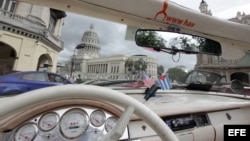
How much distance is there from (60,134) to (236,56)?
2.45 metres

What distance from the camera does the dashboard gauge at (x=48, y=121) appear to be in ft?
2.46

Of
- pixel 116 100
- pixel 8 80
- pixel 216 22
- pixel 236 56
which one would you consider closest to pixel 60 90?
pixel 116 100

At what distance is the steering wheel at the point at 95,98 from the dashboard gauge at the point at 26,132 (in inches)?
8.7

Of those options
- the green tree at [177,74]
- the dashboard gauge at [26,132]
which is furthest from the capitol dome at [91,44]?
the dashboard gauge at [26,132]

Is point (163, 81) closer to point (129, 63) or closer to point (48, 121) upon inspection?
point (129, 63)

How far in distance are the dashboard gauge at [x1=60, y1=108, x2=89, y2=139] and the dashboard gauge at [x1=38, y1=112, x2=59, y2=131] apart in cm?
3

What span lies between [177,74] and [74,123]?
6.02ft

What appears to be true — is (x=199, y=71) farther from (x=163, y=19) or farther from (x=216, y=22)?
(x=163, y=19)

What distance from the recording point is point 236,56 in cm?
235

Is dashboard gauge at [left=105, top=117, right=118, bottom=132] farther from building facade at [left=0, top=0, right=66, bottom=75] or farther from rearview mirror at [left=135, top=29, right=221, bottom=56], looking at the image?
building facade at [left=0, top=0, right=66, bottom=75]

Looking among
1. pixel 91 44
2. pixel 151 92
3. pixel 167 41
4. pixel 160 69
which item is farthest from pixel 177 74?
pixel 91 44

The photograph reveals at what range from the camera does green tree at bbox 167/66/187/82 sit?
6.91 feet

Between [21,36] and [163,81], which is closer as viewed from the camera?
[163,81]

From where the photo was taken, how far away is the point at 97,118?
870 mm
